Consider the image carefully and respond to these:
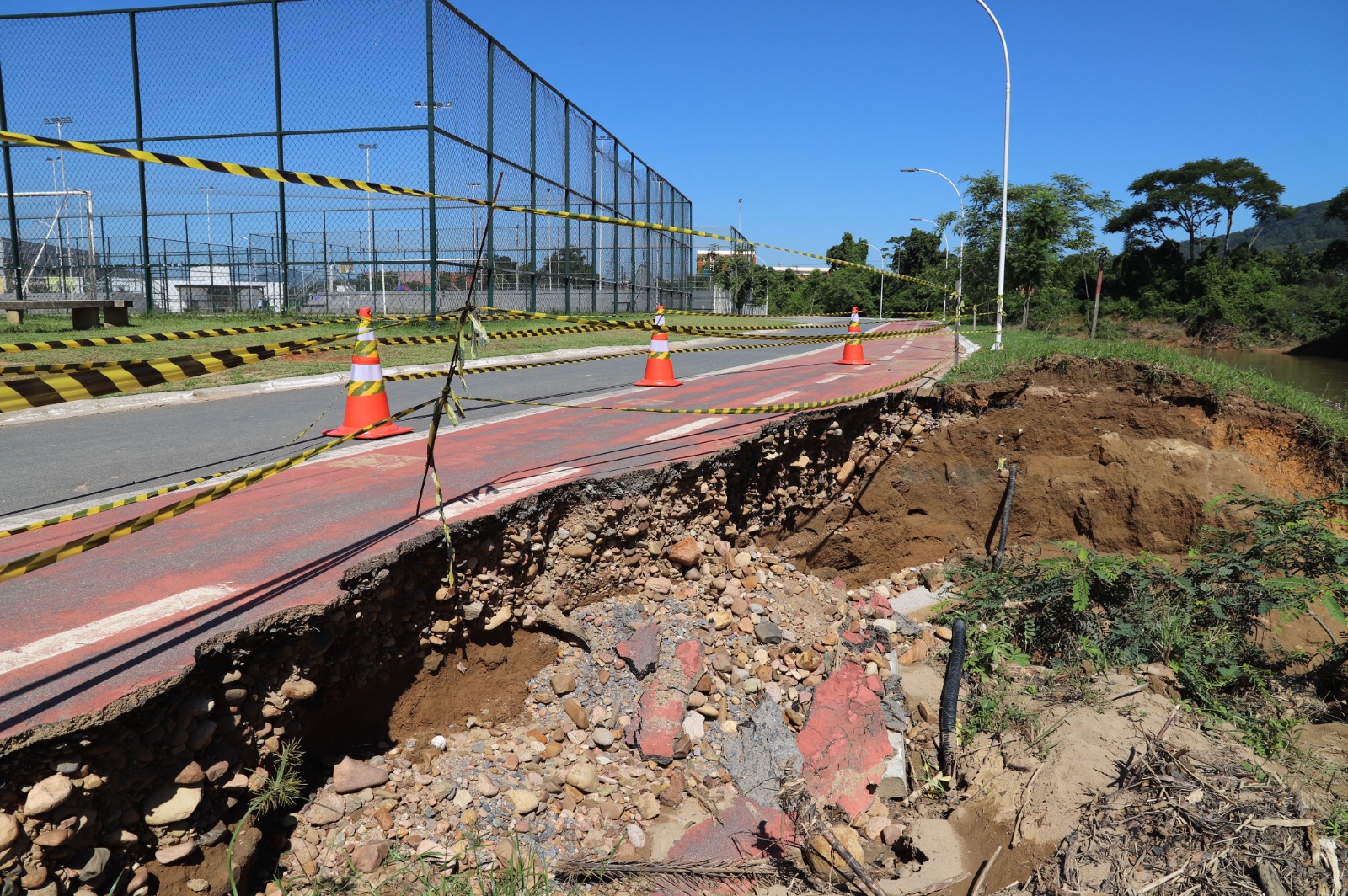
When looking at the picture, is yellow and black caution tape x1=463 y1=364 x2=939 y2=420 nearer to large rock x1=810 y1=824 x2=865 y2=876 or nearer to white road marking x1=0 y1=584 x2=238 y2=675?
white road marking x1=0 y1=584 x2=238 y2=675

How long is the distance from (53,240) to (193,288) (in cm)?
339

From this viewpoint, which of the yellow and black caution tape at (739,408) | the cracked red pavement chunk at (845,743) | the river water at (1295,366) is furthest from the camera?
the river water at (1295,366)

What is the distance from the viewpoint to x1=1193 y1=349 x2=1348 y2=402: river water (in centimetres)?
2428

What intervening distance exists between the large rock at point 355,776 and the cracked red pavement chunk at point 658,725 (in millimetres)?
1313

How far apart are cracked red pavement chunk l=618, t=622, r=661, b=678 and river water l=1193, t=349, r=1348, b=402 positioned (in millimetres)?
21331

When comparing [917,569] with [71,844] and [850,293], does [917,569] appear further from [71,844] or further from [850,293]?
[850,293]

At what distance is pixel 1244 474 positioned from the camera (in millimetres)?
8219

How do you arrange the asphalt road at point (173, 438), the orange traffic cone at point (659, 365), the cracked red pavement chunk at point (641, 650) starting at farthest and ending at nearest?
the orange traffic cone at point (659, 365) < the asphalt road at point (173, 438) < the cracked red pavement chunk at point (641, 650)

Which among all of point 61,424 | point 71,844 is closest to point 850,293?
point 61,424

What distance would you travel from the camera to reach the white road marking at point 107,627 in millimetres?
2807

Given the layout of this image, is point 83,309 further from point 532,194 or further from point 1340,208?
point 1340,208

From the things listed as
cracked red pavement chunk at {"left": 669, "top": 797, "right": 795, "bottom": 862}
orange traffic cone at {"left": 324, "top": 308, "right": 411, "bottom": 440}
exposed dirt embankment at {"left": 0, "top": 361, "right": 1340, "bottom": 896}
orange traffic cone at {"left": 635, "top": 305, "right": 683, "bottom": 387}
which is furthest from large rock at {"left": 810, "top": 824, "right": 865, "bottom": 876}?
orange traffic cone at {"left": 635, "top": 305, "right": 683, "bottom": 387}

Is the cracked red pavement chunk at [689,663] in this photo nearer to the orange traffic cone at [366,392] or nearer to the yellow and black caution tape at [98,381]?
the yellow and black caution tape at [98,381]

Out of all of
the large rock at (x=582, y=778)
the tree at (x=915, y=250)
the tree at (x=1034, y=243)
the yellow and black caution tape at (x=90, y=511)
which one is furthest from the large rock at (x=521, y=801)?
the tree at (x=915, y=250)
